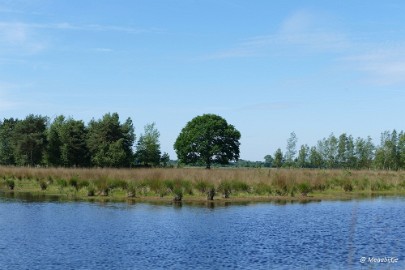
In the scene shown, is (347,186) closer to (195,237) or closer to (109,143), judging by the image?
(195,237)

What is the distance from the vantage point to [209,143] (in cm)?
7438

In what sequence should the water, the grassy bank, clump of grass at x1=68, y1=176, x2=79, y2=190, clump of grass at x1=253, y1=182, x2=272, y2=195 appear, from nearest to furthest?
the water
the grassy bank
clump of grass at x1=253, y1=182, x2=272, y2=195
clump of grass at x1=68, y1=176, x2=79, y2=190

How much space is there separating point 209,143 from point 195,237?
57.7 m

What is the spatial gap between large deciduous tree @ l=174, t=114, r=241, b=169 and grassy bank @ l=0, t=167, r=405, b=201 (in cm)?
3730

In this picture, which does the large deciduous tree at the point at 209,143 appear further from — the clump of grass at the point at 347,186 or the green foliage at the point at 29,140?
the clump of grass at the point at 347,186

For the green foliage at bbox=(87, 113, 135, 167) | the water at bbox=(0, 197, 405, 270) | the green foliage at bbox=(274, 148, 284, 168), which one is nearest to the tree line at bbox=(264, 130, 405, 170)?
the green foliage at bbox=(274, 148, 284, 168)

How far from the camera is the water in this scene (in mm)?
13164

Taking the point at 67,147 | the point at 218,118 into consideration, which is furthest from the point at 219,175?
the point at 218,118

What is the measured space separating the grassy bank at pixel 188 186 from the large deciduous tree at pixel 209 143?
122 ft

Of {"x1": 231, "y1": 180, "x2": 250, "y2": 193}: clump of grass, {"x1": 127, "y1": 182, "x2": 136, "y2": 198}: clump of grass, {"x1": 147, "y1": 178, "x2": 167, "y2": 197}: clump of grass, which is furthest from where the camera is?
{"x1": 231, "y1": 180, "x2": 250, "y2": 193}: clump of grass

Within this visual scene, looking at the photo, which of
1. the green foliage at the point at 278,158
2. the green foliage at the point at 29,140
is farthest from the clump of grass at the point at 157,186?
the green foliage at the point at 278,158

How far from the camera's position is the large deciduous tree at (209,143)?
243ft

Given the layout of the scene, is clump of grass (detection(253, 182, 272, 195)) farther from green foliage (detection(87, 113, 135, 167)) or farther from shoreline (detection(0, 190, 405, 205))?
green foliage (detection(87, 113, 135, 167))

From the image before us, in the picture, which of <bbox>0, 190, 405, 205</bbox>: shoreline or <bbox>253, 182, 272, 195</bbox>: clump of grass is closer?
<bbox>0, 190, 405, 205</bbox>: shoreline
